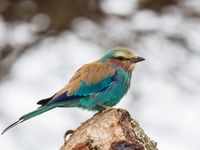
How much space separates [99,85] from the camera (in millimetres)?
6238

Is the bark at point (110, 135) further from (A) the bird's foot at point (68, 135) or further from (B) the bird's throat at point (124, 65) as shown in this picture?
(B) the bird's throat at point (124, 65)

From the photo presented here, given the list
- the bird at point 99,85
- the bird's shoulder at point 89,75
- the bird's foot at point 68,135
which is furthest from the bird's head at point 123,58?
the bird's foot at point 68,135

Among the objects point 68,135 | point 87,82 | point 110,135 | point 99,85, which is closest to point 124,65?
point 99,85

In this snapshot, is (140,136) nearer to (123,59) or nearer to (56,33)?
(123,59)

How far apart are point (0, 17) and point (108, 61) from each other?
1205mm

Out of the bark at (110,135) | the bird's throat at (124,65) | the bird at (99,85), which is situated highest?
the bird's throat at (124,65)

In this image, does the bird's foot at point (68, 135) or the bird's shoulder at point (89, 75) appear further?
the bird's shoulder at point (89, 75)

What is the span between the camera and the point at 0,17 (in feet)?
22.8

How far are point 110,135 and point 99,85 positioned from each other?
6.28ft

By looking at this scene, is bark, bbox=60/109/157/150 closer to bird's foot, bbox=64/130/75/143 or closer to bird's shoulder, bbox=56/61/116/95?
bird's foot, bbox=64/130/75/143

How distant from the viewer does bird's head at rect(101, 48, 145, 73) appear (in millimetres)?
6480

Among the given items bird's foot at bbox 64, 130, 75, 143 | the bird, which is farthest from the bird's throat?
bird's foot at bbox 64, 130, 75, 143

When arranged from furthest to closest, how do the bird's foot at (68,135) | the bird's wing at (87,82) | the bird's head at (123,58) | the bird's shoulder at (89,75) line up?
the bird's head at (123,58) → the bird's shoulder at (89,75) → the bird's wing at (87,82) → the bird's foot at (68,135)

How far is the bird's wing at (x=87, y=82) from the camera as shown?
19.3 feet
